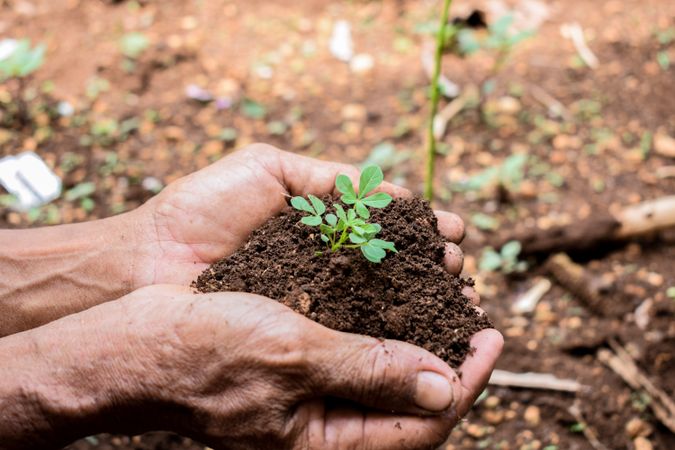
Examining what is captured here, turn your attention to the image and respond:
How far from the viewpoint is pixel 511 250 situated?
2846 mm

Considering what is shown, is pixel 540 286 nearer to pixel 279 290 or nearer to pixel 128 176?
pixel 279 290

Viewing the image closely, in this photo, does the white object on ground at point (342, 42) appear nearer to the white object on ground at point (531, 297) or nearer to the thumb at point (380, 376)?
the white object on ground at point (531, 297)

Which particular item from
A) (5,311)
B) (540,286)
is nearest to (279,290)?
(5,311)

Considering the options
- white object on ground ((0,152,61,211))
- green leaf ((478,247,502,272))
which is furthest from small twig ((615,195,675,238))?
white object on ground ((0,152,61,211))

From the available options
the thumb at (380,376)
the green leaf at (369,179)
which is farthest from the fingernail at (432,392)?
the green leaf at (369,179)

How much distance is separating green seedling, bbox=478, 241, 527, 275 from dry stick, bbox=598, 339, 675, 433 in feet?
1.63

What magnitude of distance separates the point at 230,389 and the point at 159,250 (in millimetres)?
576

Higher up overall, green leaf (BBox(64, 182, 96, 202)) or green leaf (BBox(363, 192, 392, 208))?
green leaf (BBox(363, 192, 392, 208))

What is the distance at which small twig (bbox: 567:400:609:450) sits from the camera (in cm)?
228

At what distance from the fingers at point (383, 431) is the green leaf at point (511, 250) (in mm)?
1475

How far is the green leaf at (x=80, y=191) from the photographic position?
321 cm

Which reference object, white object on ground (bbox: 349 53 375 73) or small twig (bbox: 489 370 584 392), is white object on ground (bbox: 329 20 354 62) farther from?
small twig (bbox: 489 370 584 392)

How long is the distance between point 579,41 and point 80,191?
305cm

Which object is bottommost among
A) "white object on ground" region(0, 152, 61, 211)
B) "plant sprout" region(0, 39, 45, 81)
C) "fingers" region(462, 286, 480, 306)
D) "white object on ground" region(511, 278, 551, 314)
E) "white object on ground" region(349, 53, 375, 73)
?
"white object on ground" region(511, 278, 551, 314)
